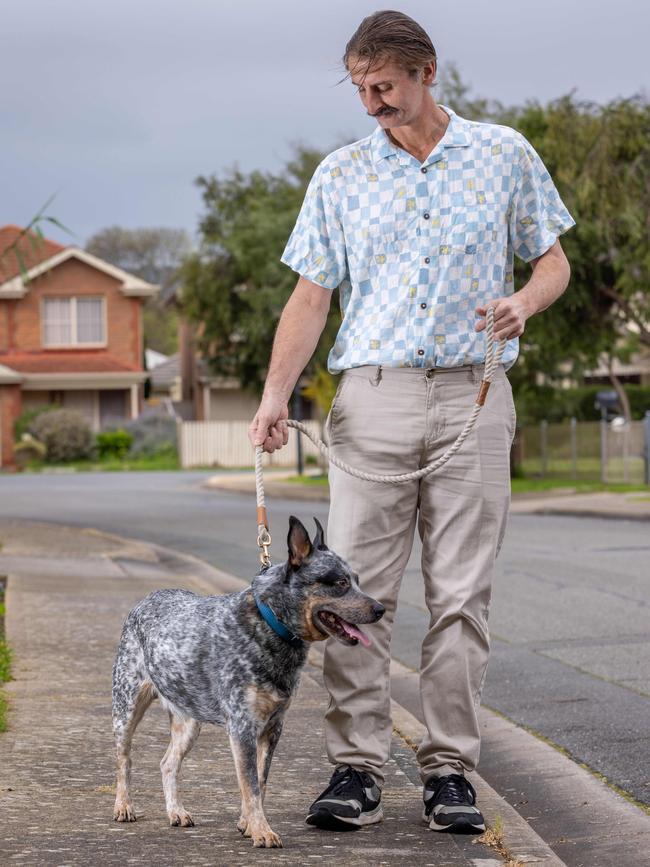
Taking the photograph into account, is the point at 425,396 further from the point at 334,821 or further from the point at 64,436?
the point at 64,436

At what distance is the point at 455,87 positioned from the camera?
96.1ft

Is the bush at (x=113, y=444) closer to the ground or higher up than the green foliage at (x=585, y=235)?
closer to the ground

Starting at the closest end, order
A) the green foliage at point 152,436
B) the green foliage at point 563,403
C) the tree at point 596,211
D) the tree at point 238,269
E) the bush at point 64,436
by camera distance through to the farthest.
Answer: the tree at point 596,211 → the green foliage at point 563,403 → the tree at point 238,269 → the bush at point 64,436 → the green foliage at point 152,436

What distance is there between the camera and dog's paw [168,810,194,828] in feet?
15.1

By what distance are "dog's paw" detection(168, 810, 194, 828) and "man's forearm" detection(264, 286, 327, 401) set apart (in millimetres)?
1378

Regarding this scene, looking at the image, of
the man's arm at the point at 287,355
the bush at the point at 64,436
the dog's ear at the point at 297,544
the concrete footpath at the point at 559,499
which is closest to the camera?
the dog's ear at the point at 297,544

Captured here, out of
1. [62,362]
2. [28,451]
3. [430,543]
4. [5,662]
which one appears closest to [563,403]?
[28,451]

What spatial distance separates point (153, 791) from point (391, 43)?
2686 millimetres

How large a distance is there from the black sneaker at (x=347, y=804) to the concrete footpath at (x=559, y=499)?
16.7 metres

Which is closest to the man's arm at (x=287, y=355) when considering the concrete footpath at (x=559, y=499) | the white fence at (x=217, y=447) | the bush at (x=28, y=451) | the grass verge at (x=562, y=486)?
the concrete footpath at (x=559, y=499)

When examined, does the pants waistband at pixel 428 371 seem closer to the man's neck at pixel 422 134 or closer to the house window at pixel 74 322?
the man's neck at pixel 422 134

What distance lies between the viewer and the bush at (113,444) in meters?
46.3

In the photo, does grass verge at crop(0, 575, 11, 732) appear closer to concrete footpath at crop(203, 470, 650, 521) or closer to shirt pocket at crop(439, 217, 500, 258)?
shirt pocket at crop(439, 217, 500, 258)

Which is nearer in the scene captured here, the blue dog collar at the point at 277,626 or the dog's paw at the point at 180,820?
the blue dog collar at the point at 277,626
